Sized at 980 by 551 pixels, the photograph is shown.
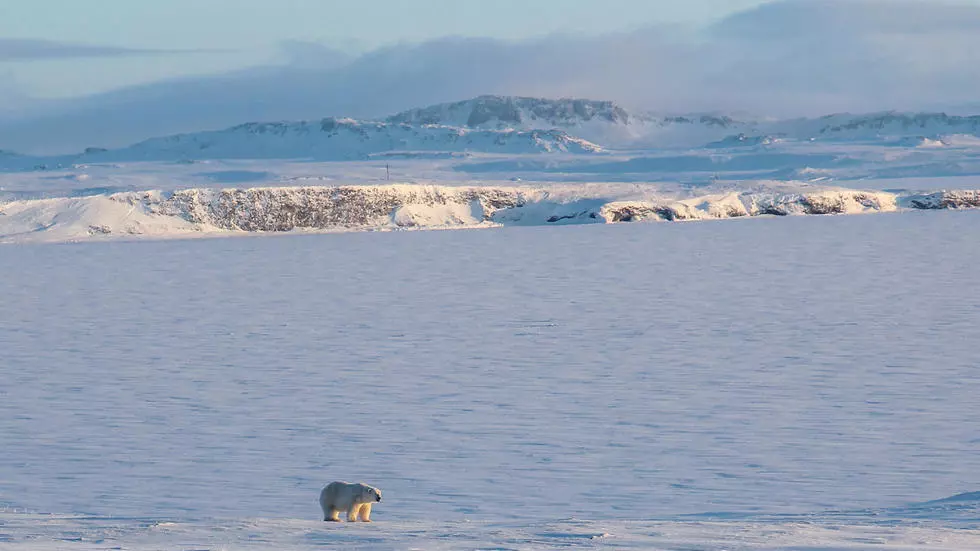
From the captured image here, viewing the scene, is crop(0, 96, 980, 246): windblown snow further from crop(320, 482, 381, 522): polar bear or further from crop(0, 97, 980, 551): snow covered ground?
crop(320, 482, 381, 522): polar bear

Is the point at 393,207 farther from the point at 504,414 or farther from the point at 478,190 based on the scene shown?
the point at 504,414

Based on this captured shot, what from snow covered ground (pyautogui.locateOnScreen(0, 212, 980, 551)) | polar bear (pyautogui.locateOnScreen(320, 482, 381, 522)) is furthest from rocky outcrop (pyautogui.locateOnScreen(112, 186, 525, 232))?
polar bear (pyautogui.locateOnScreen(320, 482, 381, 522))

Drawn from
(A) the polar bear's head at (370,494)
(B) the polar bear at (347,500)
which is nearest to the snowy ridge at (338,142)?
(B) the polar bear at (347,500)

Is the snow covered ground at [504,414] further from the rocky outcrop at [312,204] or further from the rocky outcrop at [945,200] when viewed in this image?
the rocky outcrop at [945,200]

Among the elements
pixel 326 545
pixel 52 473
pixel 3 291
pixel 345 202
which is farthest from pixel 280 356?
pixel 345 202

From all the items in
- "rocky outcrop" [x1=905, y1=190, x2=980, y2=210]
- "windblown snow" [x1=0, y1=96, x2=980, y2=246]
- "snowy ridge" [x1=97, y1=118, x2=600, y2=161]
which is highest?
"snowy ridge" [x1=97, y1=118, x2=600, y2=161]

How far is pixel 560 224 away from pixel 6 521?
55910mm

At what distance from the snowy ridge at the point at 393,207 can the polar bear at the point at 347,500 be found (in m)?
44.4

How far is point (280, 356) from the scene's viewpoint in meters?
17.3

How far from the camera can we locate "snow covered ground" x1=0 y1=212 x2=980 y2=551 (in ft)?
27.4

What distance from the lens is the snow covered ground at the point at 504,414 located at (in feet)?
27.4

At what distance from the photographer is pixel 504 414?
41.9ft

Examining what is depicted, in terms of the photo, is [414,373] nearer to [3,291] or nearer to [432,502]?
[432,502]

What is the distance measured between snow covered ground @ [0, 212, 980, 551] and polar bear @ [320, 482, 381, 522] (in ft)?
1.09
